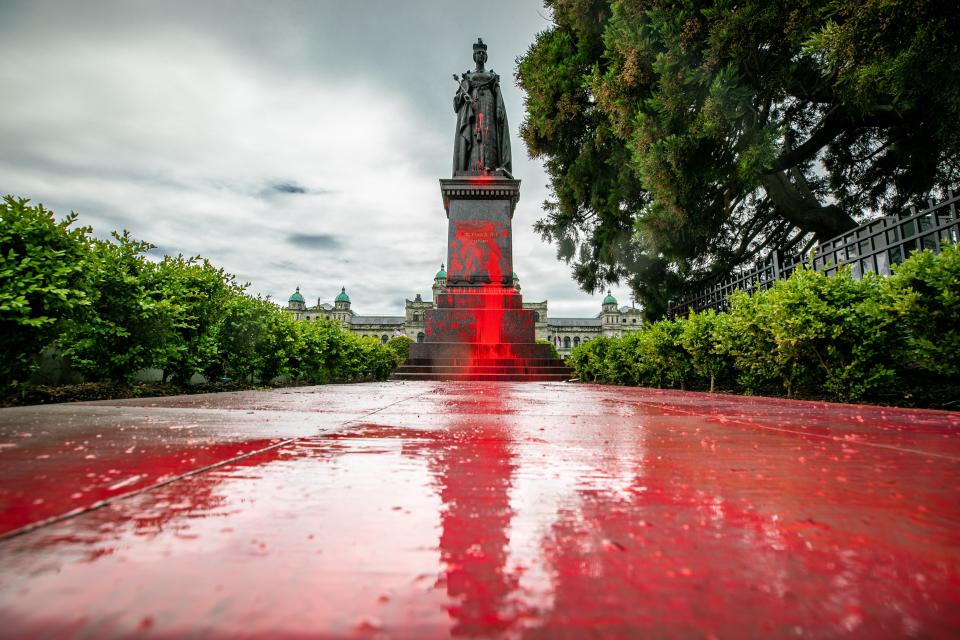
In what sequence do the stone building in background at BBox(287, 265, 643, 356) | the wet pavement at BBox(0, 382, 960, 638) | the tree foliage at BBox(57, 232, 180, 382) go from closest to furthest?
1. the wet pavement at BBox(0, 382, 960, 638)
2. the tree foliage at BBox(57, 232, 180, 382)
3. the stone building in background at BBox(287, 265, 643, 356)

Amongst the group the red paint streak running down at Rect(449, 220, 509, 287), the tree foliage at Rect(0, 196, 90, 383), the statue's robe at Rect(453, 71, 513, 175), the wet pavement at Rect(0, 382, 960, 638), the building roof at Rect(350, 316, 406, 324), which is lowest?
the wet pavement at Rect(0, 382, 960, 638)

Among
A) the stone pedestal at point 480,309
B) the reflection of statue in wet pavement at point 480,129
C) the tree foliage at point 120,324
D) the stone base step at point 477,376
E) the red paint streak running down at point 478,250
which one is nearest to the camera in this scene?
the tree foliage at point 120,324

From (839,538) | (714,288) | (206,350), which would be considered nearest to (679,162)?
(714,288)

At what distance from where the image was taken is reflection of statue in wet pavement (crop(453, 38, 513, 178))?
12.2 meters

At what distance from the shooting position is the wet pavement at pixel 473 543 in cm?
33

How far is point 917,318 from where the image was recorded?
2.93 metres

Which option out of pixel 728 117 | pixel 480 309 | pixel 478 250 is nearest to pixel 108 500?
pixel 728 117

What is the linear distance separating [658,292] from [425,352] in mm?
4972

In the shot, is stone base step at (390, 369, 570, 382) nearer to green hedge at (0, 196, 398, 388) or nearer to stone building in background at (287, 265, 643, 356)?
green hedge at (0, 196, 398, 388)

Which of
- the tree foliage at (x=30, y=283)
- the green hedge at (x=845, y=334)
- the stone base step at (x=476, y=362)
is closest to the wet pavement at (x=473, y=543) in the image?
the tree foliage at (x=30, y=283)

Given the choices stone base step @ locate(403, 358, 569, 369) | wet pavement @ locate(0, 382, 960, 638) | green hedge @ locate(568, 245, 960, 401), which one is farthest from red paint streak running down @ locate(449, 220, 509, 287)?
wet pavement @ locate(0, 382, 960, 638)

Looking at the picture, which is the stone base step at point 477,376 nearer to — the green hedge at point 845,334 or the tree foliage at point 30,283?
the green hedge at point 845,334

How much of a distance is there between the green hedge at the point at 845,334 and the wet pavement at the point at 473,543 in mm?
2633

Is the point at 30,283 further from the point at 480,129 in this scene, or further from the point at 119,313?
the point at 480,129
